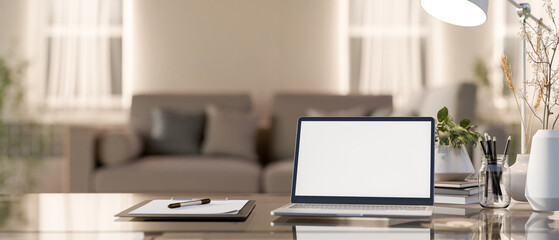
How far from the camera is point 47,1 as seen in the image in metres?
4.80

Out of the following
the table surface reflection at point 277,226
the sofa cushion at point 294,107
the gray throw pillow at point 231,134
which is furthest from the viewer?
the sofa cushion at point 294,107

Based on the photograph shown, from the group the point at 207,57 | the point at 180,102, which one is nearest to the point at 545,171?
the point at 180,102

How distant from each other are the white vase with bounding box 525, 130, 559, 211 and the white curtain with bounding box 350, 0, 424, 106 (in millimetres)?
3660

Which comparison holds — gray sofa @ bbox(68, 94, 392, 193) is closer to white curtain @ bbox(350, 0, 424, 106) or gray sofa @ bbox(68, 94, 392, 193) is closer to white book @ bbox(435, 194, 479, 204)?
white curtain @ bbox(350, 0, 424, 106)

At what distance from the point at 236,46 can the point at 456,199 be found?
12.0ft

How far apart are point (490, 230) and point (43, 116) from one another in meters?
4.35

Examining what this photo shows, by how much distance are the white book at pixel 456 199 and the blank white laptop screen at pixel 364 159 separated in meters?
0.15

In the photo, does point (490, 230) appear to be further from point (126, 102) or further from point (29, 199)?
point (126, 102)

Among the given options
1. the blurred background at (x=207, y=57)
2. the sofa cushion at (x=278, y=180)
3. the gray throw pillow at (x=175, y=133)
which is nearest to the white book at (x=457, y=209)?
the sofa cushion at (x=278, y=180)

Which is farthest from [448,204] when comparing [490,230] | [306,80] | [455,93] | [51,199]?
[306,80]

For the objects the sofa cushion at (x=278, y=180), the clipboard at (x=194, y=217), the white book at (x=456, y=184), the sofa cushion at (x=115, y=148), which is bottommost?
the sofa cushion at (x=278, y=180)

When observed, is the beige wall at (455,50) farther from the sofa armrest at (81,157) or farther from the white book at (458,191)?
the white book at (458,191)

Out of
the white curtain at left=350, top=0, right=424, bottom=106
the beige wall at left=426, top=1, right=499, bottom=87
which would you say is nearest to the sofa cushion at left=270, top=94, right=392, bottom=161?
the white curtain at left=350, top=0, right=424, bottom=106

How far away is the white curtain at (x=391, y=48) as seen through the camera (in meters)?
4.75
